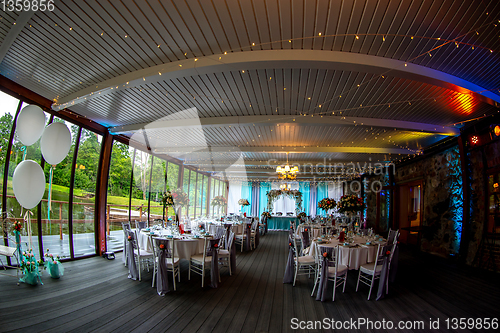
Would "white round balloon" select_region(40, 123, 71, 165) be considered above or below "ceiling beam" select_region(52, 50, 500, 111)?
below

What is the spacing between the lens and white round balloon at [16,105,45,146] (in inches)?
155

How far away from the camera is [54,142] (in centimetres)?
400

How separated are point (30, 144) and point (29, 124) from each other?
32 centimetres

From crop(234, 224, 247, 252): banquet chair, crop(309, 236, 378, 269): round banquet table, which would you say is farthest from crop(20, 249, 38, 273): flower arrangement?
crop(234, 224, 247, 252): banquet chair

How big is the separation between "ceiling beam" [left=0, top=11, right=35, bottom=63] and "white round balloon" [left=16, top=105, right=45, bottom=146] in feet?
2.78

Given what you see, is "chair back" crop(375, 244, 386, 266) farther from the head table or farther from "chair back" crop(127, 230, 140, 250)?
"chair back" crop(127, 230, 140, 250)

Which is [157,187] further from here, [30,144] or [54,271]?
[30,144]

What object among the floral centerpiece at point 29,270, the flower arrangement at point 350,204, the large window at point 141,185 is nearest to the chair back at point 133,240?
the floral centerpiece at point 29,270

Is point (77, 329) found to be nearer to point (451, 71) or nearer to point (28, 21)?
point (28, 21)

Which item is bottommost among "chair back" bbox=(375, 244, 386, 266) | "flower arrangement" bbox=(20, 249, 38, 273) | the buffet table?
the buffet table

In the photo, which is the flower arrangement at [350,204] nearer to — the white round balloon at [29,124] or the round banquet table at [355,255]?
the round banquet table at [355,255]

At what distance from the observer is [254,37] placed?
331 centimetres

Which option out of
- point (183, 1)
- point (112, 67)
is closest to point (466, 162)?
point (183, 1)

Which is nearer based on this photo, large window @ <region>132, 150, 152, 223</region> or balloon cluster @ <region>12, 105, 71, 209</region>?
balloon cluster @ <region>12, 105, 71, 209</region>
